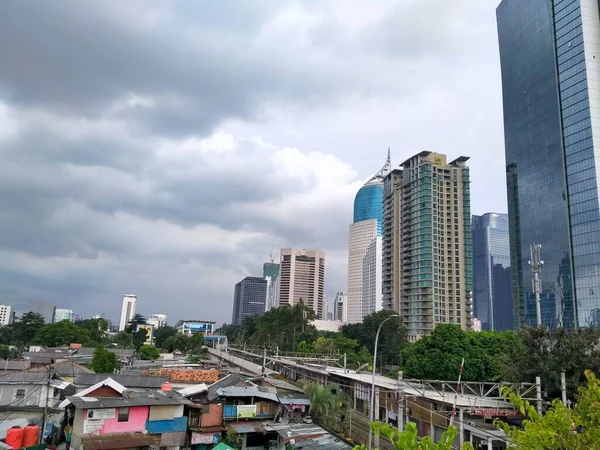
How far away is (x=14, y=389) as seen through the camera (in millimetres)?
34469

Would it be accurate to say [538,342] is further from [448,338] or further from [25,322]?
[25,322]

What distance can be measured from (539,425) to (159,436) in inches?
991

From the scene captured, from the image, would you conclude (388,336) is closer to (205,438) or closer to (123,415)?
(205,438)

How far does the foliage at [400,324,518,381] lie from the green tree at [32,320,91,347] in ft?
242

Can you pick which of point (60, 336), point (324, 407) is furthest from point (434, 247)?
point (60, 336)

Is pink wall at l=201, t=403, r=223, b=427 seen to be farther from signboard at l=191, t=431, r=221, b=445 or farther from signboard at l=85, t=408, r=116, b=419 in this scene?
signboard at l=85, t=408, r=116, b=419

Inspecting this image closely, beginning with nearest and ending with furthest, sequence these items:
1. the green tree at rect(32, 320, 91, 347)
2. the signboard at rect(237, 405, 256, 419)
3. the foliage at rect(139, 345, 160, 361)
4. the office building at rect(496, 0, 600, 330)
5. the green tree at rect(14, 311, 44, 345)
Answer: the signboard at rect(237, 405, 256, 419)
the foliage at rect(139, 345, 160, 361)
the office building at rect(496, 0, 600, 330)
the green tree at rect(32, 320, 91, 347)
the green tree at rect(14, 311, 44, 345)

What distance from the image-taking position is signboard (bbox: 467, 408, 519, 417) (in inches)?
1086

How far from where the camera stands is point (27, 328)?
110 m

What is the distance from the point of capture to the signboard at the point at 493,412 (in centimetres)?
2758

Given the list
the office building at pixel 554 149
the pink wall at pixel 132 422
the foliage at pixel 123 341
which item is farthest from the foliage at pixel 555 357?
the foliage at pixel 123 341

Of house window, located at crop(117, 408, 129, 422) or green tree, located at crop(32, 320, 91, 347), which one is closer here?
house window, located at crop(117, 408, 129, 422)

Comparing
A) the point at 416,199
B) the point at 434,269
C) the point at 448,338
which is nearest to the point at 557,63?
the point at 416,199

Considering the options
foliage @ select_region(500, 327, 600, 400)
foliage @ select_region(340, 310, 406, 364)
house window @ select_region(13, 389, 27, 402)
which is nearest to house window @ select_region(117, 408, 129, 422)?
house window @ select_region(13, 389, 27, 402)
